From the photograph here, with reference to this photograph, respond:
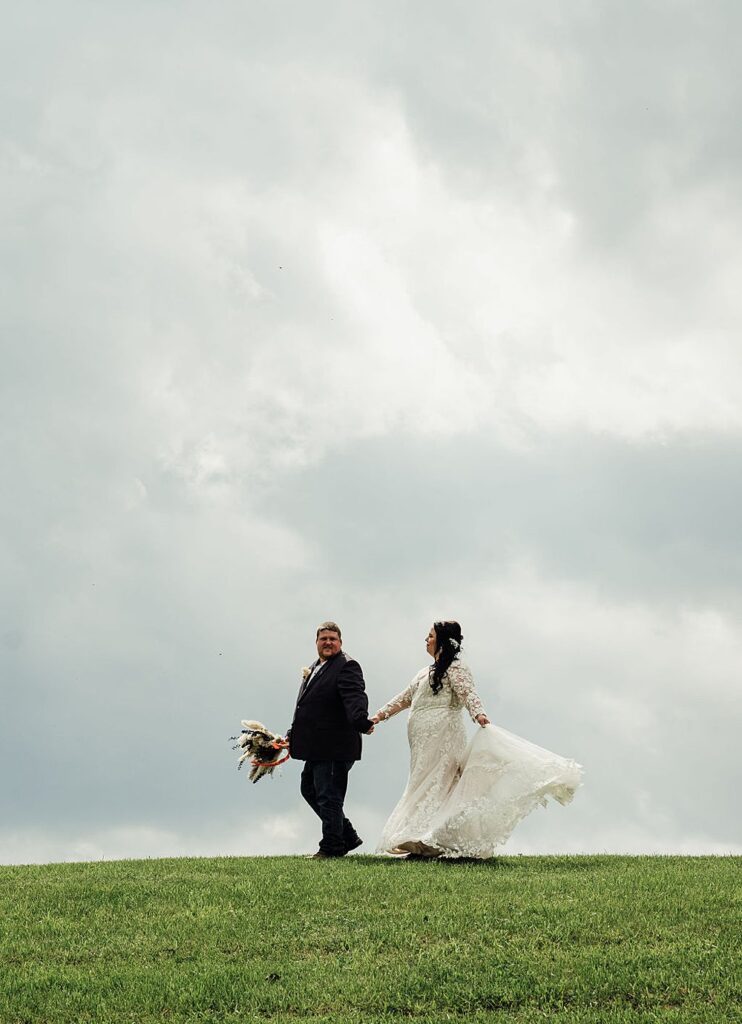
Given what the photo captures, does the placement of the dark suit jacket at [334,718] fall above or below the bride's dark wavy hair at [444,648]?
below

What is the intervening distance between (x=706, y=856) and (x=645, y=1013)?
9.92m

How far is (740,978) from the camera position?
10047 millimetres

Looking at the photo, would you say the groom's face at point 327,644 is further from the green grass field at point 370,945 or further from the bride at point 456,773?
the green grass field at point 370,945

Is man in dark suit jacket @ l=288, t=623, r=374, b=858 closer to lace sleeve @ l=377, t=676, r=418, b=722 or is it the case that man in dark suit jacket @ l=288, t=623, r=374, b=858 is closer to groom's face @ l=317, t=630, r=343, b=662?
groom's face @ l=317, t=630, r=343, b=662

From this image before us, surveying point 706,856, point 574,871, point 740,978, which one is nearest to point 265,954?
point 740,978

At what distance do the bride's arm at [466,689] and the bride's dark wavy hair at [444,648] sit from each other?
0.12 metres

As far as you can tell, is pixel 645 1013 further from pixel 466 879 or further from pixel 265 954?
pixel 466 879

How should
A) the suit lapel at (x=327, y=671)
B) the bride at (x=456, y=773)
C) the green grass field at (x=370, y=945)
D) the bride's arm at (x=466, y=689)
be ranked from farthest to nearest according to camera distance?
1. the suit lapel at (x=327, y=671)
2. the bride's arm at (x=466, y=689)
3. the bride at (x=456, y=773)
4. the green grass field at (x=370, y=945)

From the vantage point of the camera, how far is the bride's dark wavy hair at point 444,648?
16.8 meters

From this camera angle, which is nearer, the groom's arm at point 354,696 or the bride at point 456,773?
the bride at point 456,773

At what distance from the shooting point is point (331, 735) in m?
16.8

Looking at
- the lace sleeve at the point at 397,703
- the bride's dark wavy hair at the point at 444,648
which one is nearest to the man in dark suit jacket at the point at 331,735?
the lace sleeve at the point at 397,703

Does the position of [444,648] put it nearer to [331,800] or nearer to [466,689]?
[466,689]

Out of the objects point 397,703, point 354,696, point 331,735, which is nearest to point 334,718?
point 331,735
